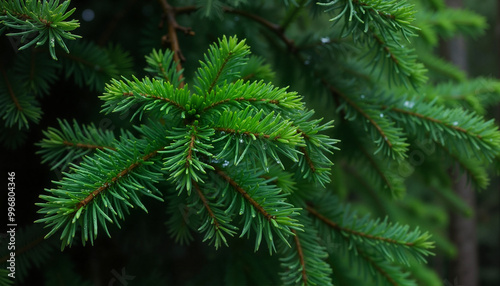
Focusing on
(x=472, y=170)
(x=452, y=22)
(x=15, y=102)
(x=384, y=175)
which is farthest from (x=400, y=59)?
(x=15, y=102)

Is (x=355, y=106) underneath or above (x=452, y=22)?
underneath

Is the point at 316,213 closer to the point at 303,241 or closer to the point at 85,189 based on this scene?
the point at 303,241

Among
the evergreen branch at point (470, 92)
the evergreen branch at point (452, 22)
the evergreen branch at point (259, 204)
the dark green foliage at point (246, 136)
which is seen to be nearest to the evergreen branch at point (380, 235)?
the dark green foliage at point (246, 136)

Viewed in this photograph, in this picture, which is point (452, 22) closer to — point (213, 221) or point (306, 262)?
point (306, 262)

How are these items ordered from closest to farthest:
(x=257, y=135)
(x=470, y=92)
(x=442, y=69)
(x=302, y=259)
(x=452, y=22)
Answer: (x=257, y=135)
(x=302, y=259)
(x=470, y=92)
(x=452, y=22)
(x=442, y=69)

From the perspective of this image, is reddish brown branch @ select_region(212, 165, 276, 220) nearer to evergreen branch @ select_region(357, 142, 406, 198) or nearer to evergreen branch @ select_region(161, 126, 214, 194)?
evergreen branch @ select_region(161, 126, 214, 194)

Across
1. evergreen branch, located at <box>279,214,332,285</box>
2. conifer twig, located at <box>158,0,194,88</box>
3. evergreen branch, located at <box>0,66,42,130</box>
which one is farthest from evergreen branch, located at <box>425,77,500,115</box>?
evergreen branch, located at <box>0,66,42,130</box>

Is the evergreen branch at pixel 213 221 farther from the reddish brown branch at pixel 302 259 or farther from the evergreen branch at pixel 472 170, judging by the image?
the evergreen branch at pixel 472 170
